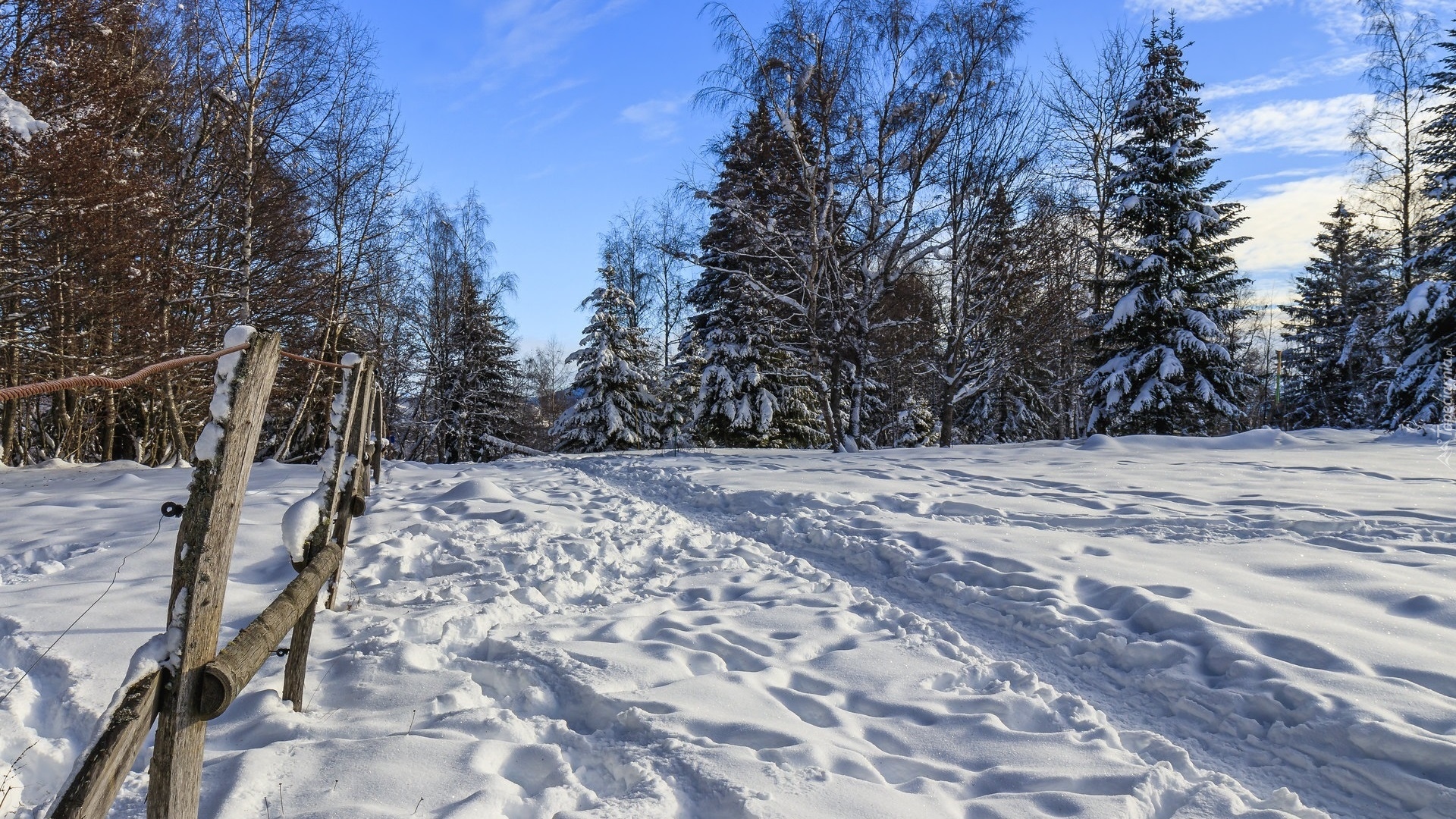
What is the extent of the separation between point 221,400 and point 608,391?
2083cm

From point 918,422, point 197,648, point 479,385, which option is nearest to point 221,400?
point 197,648

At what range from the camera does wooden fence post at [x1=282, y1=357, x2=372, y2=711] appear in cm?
321

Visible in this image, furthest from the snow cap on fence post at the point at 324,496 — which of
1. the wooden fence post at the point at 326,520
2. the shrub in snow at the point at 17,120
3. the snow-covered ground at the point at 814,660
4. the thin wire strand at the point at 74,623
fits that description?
the shrub in snow at the point at 17,120

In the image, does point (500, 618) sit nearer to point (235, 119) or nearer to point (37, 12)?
point (37, 12)

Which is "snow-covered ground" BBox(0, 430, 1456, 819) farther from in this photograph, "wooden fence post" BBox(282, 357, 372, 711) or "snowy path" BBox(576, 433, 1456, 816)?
"wooden fence post" BBox(282, 357, 372, 711)

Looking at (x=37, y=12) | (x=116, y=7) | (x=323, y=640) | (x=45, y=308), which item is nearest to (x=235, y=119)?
(x=116, y=7)

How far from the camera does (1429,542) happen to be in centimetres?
547

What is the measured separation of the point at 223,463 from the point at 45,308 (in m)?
8.69

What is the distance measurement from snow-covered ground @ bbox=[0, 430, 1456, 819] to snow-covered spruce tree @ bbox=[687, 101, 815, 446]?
871 centimetres

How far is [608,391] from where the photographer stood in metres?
A: 22.7

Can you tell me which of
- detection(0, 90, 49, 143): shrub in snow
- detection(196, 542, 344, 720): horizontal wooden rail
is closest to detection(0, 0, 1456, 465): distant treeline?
detection(0, 90, 49, 143): shrub in snow

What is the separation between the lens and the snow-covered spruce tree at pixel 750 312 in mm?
14359

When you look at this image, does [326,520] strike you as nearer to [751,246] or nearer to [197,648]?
[197,648]

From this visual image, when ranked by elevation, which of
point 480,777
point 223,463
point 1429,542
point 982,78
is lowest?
point 480,777
